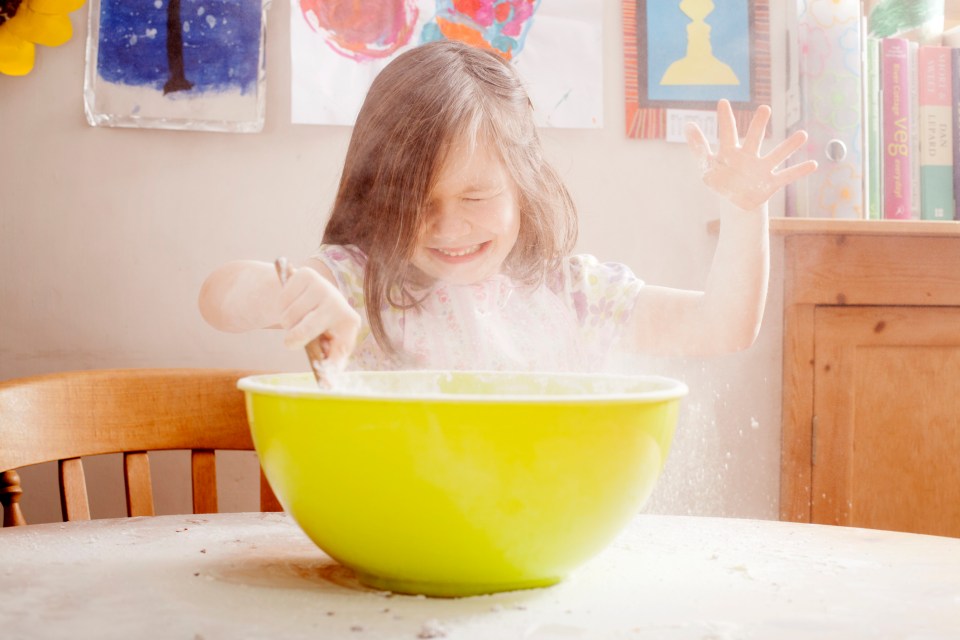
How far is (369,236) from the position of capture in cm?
86

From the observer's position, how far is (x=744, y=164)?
2.31ft

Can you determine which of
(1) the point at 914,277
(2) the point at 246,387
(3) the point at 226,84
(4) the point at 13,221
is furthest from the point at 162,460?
(1) the point at 914,277

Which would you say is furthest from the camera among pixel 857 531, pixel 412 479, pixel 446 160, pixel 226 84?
pixel 226 84

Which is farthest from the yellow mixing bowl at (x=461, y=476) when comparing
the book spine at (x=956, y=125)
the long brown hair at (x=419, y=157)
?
the book spine at (x=956, y=125)

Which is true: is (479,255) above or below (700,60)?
below

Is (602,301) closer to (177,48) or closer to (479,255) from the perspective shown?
(479,255)

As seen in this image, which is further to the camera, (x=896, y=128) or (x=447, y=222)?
(x=896, y=128)

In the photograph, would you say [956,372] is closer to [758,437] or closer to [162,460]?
[758,437]

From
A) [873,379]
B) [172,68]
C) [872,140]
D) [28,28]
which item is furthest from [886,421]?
[28,28]

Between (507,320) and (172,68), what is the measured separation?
49 cm

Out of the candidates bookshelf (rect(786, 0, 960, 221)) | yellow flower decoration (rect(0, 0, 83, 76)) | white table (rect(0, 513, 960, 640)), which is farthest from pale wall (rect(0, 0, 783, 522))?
white table (rect(0, 513, 960, 640))

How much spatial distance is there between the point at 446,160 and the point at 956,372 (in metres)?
0.68

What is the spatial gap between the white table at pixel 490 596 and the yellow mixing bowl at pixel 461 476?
0.06ft

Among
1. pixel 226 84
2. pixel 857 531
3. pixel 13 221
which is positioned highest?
pixel 226 84
